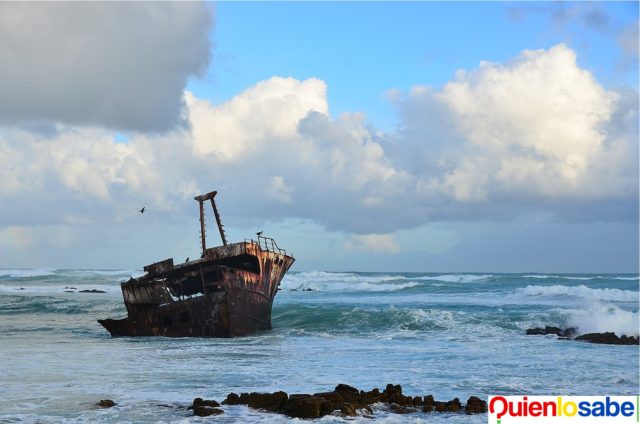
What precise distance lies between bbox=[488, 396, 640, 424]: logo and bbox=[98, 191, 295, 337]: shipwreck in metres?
13.5

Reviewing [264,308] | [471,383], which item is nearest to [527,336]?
[264,308]

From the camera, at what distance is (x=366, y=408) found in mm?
11422

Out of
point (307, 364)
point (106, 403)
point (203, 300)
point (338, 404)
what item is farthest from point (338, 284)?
point (338, 404)

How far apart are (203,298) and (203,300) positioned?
0.08m

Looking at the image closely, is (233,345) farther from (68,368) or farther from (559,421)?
(559,421)

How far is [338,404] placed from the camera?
11336 millimetres

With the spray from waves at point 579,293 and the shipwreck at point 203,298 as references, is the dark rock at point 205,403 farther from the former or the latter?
the spray from waves at point 579,293

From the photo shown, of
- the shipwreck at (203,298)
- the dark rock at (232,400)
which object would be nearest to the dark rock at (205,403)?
the dark rock at (232,400)

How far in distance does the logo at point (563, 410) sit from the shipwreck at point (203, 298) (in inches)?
530

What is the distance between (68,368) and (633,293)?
4924cm

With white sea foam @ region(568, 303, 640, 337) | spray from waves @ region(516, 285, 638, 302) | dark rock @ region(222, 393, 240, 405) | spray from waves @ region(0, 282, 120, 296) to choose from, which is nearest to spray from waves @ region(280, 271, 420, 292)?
spray from waves @ region(516, 285, 638, 302)

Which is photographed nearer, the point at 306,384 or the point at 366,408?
the point at 366,408

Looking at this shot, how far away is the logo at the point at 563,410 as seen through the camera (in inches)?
416

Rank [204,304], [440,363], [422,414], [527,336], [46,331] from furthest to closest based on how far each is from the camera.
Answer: [46,331]
[527,336]
[204,304]
[440,363]
[422,414]
